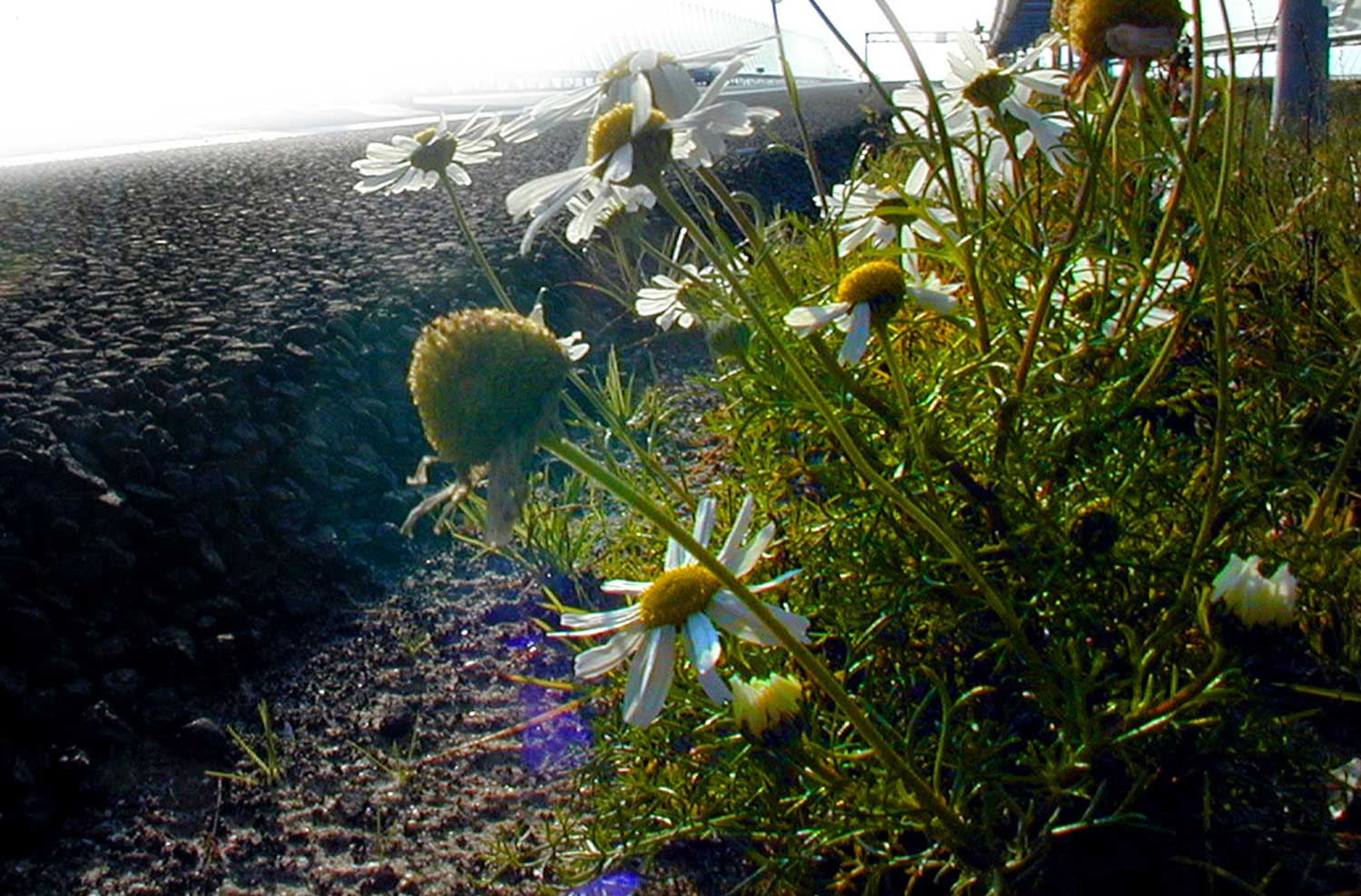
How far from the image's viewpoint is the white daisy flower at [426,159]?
5.27 feet

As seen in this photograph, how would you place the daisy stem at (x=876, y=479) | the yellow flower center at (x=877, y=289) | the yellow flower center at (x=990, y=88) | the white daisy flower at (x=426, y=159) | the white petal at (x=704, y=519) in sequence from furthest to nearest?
the white daisy flower at (x=426, y=159)
the yellow flower center at (x=990, y=88)
the yellow flower center at (x=877, y=289)
the white petal at (x=704, y=519)
the daisy stem at (x=876, y=479)

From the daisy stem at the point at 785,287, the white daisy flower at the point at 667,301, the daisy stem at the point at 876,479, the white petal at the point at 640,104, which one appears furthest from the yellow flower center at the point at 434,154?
the white petal at the point at 640,104

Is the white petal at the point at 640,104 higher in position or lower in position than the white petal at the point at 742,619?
higher

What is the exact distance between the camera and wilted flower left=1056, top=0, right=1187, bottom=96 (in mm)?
972

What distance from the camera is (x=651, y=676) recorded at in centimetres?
97

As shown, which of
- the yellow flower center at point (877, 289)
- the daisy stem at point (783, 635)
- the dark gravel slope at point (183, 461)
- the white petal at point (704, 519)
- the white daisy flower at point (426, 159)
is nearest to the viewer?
the daisy stem at point (783, 635)

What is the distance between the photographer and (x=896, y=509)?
1312 mm

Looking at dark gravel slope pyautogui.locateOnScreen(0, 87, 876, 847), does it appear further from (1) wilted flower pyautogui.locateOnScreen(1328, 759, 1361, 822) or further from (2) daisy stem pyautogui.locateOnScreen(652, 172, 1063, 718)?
(1) wilted flower pyautogui.locateOnScreen(1328, 759, 1361, 822)

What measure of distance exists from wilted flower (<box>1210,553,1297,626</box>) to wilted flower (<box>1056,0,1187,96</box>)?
407 mm

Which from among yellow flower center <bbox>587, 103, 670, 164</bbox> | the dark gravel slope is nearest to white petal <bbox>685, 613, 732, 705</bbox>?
yellow flower center <bbox>587, 103, 670, 164</bbox>

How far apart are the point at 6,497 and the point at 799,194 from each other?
4747mm

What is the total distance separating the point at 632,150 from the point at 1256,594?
596 mm

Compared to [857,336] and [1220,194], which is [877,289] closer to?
[857,336]

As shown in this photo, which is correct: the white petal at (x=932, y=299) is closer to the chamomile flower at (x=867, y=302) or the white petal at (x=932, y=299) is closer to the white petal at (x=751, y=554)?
the chamomile flower at (x=867, y=302)
